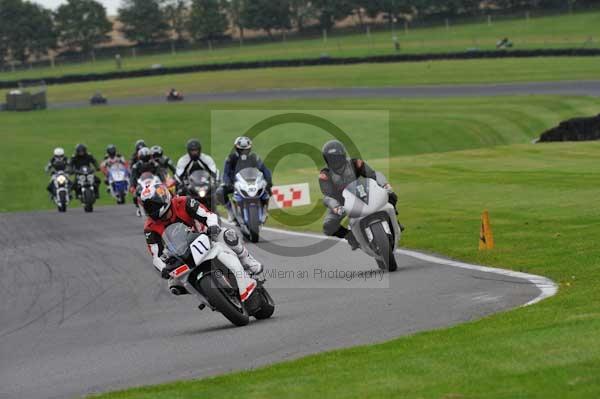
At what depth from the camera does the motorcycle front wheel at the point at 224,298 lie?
417 inches

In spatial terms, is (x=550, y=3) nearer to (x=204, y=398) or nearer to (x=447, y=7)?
(x=447, y=7)

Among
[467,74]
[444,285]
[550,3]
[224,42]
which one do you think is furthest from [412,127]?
[224,42]

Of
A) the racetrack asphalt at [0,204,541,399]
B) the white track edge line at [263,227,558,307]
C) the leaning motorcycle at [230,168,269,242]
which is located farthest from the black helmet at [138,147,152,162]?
the white track edge line at [263,227,558,307]

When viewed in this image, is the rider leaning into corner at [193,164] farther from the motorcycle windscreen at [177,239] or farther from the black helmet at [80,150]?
the black helmet at [80,150]

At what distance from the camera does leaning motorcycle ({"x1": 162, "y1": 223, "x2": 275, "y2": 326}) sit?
10617 millimetres

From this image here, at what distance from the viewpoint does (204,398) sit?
7566 mm

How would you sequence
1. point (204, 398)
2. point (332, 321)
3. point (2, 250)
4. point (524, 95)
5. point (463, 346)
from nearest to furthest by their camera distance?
point (204, 398) → point (463, 346) → point (332, 321) → point (2, 250) → point (524, 95)

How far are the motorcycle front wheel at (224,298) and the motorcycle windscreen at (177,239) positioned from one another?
1.14 ft

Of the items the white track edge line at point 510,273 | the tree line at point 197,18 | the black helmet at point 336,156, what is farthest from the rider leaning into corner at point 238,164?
the tree line at point 197,18

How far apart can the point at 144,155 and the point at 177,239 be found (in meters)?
12.6

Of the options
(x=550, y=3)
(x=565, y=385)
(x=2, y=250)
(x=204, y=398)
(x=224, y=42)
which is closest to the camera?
(x=565, y=385)

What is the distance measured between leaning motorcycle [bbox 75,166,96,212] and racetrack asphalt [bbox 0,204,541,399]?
11.4 meters

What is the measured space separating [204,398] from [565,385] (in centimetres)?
239

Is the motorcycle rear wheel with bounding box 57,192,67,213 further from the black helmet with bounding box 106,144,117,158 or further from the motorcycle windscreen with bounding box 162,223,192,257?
the motorcycle windscreen with bounding box 162,223,192,257
